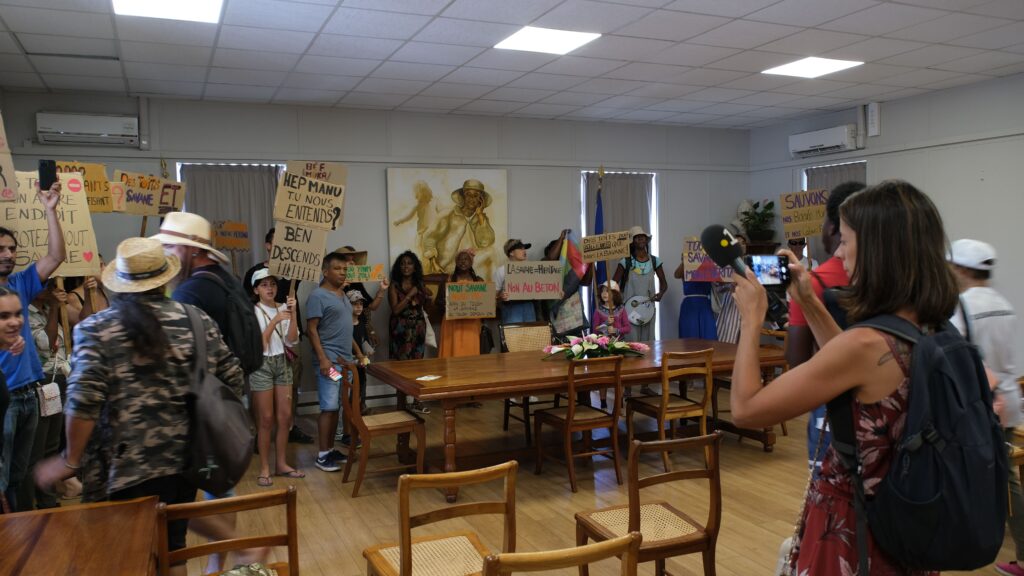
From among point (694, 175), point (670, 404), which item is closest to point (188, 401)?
point (670, 404)

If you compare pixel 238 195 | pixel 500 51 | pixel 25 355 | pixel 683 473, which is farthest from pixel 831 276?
pixel 238 195

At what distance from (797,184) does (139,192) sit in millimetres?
7143

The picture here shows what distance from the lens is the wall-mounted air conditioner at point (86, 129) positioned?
Result: 20.9ft

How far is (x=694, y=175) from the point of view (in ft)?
30.8

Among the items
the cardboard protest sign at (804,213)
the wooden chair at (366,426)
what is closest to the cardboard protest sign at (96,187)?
the wooden chair at (366,426)

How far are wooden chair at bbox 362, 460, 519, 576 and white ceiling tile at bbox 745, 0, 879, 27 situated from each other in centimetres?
362

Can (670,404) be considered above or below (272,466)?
above

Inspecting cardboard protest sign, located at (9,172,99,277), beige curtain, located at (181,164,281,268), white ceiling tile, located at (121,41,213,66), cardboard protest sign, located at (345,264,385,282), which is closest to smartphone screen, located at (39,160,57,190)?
cardboard protest sign, located at (9,172,99,277)

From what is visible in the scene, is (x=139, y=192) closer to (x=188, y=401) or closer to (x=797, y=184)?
(x=188, y=401)

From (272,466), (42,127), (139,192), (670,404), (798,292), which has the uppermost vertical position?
(42,127)

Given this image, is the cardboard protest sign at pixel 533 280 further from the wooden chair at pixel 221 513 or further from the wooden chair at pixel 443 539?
the wooden chair at pixel 221 513

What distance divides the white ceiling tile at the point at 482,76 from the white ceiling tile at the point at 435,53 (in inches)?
Result: 10.9

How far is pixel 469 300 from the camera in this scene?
693 cm

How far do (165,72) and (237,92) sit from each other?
0.88 m
